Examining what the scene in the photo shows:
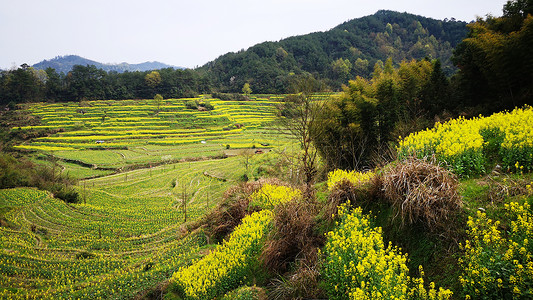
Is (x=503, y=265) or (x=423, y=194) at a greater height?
(x=423, y=194)

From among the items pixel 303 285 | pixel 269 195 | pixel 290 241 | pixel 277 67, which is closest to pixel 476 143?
pixel 290 241

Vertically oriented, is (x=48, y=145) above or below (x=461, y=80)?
below

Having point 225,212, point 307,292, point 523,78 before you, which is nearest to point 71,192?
point 225,212

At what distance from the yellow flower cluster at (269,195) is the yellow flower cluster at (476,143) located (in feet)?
13.7

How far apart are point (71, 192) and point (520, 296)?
36486mm

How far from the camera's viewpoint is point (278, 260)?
6.43 metres

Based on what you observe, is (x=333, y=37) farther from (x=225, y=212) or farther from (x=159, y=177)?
(x=225, y=212)

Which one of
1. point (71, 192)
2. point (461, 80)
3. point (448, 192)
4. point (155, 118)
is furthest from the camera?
point (155, 118)

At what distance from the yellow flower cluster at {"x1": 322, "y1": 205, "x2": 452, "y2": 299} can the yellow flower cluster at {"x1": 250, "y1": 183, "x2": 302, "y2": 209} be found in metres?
4.34

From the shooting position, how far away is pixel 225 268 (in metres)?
7.10

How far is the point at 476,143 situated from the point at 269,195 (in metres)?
6.34

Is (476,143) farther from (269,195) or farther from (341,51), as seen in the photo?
(341,51)

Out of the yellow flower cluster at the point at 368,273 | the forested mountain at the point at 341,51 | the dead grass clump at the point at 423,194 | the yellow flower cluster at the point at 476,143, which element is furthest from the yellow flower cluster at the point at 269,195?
the forested mountain at the point at 341,51

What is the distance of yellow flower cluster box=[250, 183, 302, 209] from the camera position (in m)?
9.53
